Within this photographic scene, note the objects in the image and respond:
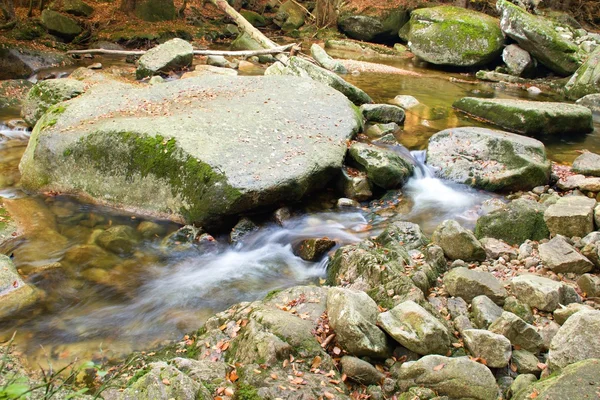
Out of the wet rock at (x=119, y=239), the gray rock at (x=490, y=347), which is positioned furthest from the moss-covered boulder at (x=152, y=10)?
the gray rock at (x=490, y=347)

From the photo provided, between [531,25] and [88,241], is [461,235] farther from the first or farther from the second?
[531,25]

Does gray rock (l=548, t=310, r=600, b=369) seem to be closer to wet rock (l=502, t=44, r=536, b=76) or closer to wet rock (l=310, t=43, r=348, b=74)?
wet rock (l=310, t=43, r=348, b=74)

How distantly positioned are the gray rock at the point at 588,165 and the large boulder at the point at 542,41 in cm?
932

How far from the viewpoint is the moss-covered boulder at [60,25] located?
1549cm

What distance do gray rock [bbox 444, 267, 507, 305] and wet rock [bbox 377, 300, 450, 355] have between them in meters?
0.84

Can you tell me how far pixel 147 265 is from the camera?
578 centimetres

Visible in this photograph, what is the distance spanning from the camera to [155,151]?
6723 mm

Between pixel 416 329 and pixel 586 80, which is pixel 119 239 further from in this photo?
pixel 586 80

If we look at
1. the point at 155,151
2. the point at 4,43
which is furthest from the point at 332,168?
the point at 4,43

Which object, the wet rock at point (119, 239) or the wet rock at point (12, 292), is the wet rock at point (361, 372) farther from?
the wet rock at point (119, 239)

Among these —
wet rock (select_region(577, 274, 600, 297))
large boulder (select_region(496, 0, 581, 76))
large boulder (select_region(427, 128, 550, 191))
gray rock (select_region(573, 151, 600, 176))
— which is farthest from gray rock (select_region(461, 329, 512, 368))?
large boulder (select_region(496, 0, 581, 76))

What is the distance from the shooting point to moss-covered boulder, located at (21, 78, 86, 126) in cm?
920

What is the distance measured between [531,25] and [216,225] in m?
14.2

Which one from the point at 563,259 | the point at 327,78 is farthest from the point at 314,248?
the point at 327,78
